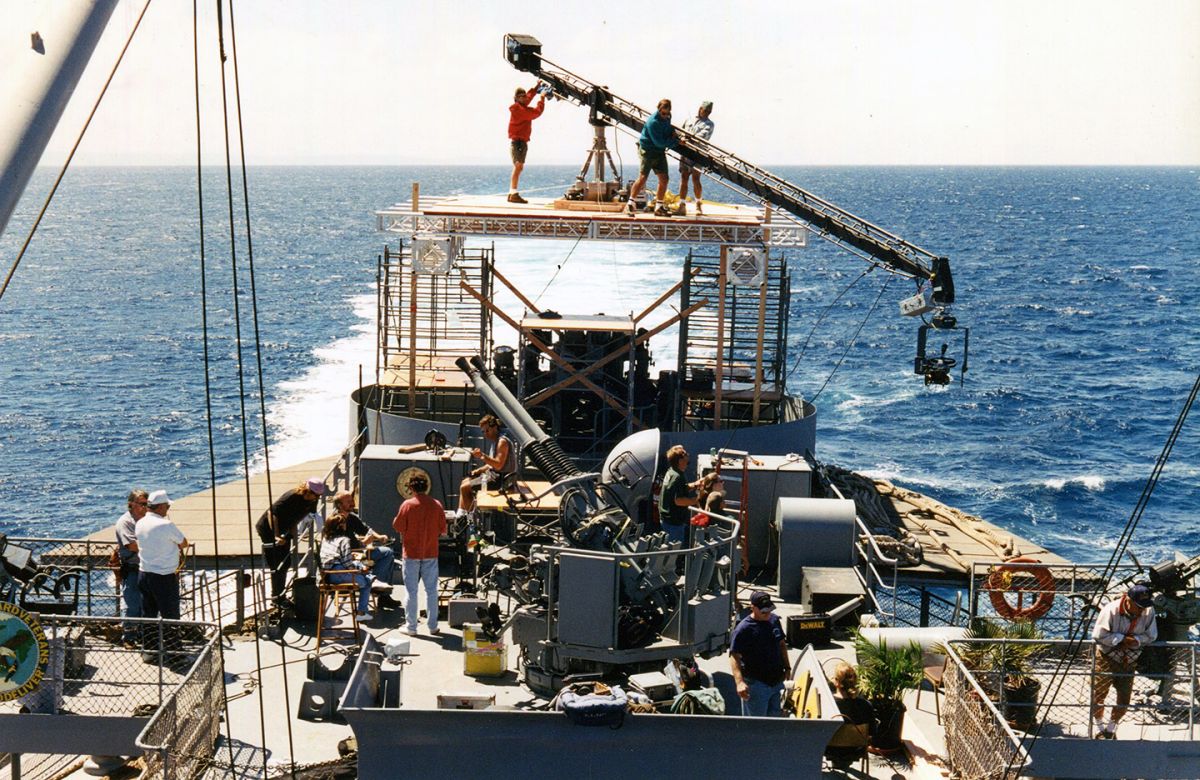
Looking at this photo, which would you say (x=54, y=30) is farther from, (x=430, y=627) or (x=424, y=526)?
(x=430, y=627)

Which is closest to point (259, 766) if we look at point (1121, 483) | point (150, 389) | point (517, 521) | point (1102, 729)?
point (517, 521)

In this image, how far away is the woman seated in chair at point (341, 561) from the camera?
1589 centimetres

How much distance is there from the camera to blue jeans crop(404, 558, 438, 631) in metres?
15.8

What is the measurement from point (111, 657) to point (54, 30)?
10.2 meters

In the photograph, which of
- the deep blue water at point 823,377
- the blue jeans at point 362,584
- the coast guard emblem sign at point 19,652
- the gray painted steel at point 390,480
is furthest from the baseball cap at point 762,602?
the deep blue water at point 823,377

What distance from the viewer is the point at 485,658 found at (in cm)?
1505

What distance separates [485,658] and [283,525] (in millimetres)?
3255

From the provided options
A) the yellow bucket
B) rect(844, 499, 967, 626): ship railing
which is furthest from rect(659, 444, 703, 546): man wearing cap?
the yellow bucket

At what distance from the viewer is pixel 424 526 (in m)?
15.4

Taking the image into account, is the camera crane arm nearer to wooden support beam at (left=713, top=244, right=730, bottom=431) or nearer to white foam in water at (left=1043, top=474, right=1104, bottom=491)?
wooden support beam at (left=713, top=244, right=730, bottom=431)

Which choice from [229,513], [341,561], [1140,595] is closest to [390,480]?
[341,561]

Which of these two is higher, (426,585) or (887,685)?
(426,585)

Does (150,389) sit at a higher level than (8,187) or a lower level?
lower

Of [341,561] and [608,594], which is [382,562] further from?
[608,594]
